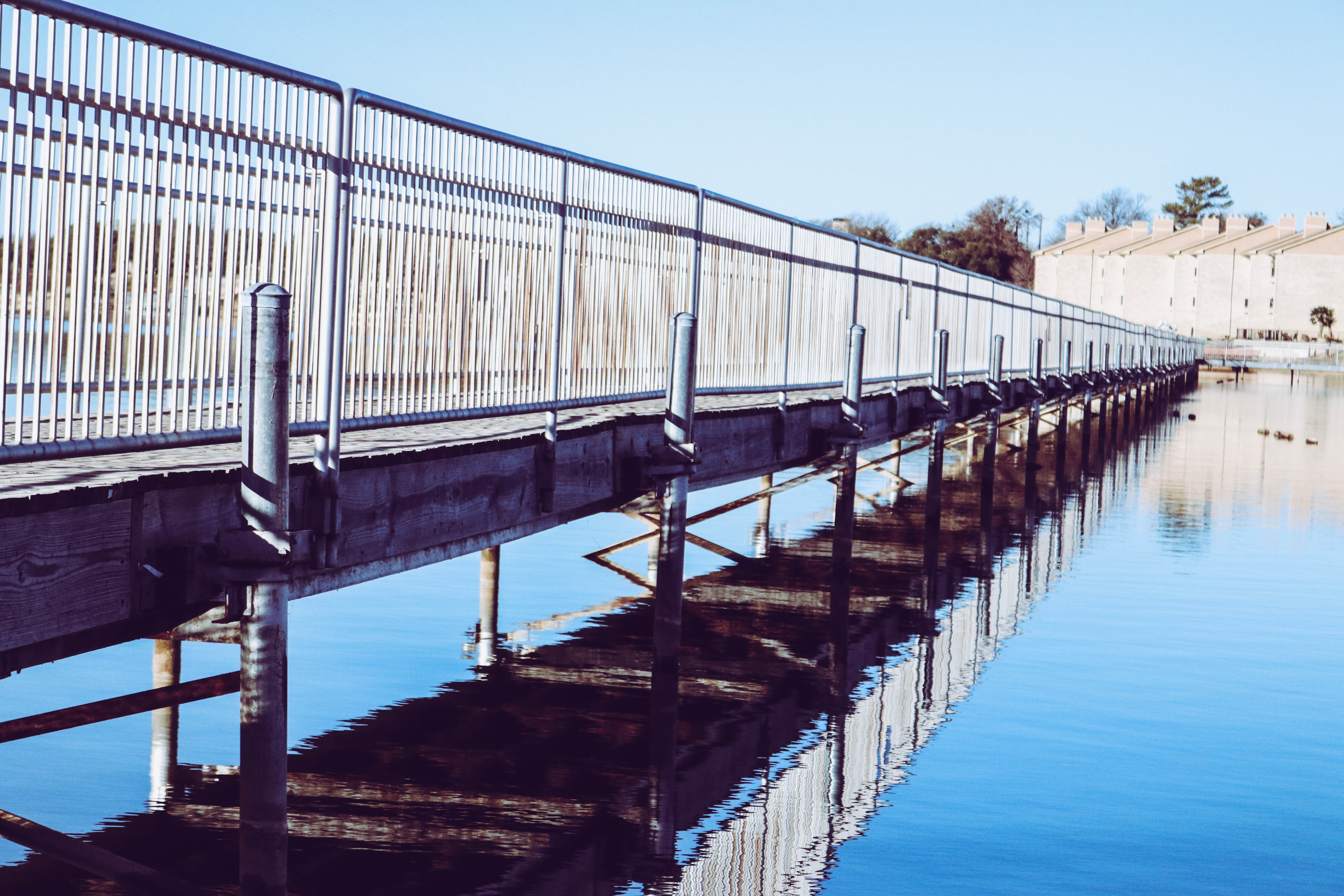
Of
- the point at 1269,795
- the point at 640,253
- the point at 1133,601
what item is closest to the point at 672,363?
the point at 640,253

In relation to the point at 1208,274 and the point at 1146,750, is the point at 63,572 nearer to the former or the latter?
the point at 1146,750

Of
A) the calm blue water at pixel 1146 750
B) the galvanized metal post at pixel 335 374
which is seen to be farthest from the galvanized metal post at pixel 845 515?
the galvanized metal post at pixel 335 374

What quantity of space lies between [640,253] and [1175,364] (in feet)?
251

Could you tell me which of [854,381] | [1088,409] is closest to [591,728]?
[854,381]

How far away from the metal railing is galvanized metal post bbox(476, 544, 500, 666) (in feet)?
14.6

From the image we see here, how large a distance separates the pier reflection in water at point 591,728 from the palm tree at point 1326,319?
369 ft

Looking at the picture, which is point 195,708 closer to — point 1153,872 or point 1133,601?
point 1153,872

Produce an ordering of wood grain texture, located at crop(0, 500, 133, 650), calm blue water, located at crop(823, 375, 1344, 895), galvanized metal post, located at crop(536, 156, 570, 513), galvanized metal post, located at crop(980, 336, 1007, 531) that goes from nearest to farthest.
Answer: wood grain texture, located at crop(0, 500, 133, 650) → galvanized metal post, located at crop(536, 156, 570, 513) → calm blue water, located at crop(823, 375, 1344, 895) → galvanized metal post, located at crop(980, 336, 1007, 531)

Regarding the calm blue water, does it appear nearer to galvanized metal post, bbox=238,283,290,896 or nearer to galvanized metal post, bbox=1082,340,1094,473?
galvanized metal post, bbox=238,283,290,896

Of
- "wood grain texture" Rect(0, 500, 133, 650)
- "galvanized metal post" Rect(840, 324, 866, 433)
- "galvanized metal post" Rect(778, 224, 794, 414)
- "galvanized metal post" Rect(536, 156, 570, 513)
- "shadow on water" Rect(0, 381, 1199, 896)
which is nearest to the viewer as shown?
"wood grain texture" Rect(0, 500, 133, 650)

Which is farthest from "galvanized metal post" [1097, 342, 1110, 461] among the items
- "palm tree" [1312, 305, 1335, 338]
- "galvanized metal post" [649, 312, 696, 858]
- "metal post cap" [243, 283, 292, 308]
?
"palm tree" [1312, 305, 1335, 338]

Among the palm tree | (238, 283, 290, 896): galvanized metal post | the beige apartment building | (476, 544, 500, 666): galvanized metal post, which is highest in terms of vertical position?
the beige apartment building

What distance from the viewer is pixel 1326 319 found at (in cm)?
12625

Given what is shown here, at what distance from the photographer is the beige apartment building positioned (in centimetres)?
12925
